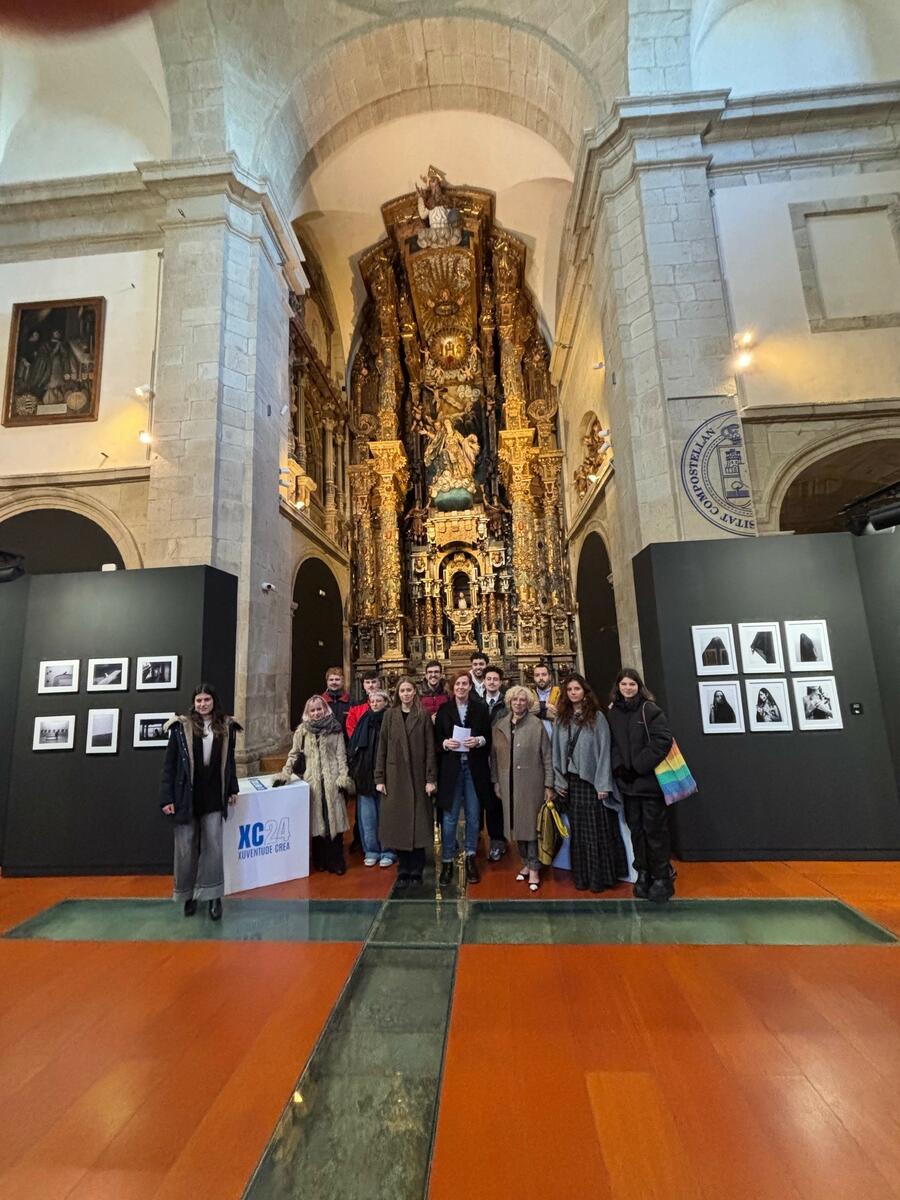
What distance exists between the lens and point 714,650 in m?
4.82

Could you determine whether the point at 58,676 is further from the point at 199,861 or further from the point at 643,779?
the point at 643,779

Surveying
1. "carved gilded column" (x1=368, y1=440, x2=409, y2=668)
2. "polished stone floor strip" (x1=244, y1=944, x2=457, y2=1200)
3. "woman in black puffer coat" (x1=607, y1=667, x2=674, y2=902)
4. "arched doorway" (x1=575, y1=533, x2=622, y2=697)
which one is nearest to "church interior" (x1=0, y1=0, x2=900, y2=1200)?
"polished stone floor strip" (x1=244, y1=944, x2=457, y2=1200)

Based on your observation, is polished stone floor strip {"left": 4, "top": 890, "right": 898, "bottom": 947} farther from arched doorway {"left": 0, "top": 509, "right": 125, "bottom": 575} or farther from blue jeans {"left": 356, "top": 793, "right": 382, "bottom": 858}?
arched doorway {"left": 0, "top": 509, "right": 125, "bottom": 575}

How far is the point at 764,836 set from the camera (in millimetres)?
4492

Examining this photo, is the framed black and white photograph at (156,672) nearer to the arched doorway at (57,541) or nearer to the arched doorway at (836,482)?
the arched doorway at (57,541)

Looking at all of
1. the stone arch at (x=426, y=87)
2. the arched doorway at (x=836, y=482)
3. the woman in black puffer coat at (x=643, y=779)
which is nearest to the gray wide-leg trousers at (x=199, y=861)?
the woman in black puffer coat at (x=643, y=779)

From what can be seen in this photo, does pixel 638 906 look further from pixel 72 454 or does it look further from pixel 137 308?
pixel 137 308

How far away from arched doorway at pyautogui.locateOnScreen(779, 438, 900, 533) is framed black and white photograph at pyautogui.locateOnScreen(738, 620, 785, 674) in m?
1.68

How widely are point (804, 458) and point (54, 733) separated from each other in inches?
325

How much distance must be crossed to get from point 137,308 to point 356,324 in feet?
28.0

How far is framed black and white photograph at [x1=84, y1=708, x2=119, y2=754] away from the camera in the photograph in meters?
4.80

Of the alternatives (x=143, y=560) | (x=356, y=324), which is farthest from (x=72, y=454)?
(x=356, y=324)

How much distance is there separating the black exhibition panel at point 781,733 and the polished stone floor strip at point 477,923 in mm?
900

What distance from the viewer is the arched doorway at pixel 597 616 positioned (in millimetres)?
8648
